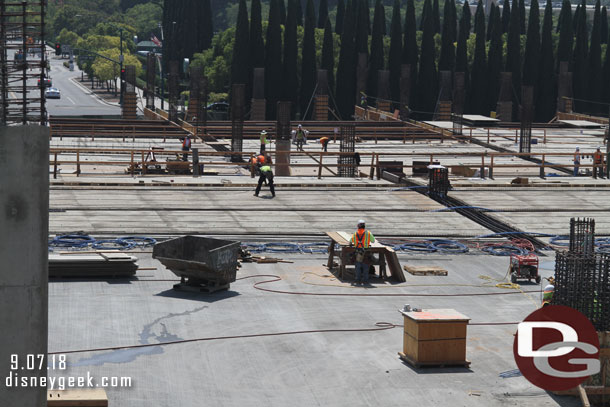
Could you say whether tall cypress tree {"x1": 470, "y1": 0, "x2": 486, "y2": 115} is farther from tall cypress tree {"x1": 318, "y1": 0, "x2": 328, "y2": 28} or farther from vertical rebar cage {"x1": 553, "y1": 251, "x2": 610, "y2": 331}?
vertical rebar cage {"x1": 553, "y1": 251, "x2": 610, "y2": 331}

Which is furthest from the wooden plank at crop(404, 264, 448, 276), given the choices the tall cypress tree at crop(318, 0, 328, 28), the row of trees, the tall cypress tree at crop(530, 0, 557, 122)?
the tall cypress tree at crop(318, 0, 328, 28)

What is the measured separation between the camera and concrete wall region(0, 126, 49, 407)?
1353 cm

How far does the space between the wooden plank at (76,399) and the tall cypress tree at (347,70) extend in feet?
258

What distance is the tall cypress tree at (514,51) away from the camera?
305 feet

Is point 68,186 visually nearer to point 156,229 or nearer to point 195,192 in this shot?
point 195,192

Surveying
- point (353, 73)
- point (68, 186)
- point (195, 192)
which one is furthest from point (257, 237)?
point (353, 73)

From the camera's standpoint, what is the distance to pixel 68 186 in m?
39.2

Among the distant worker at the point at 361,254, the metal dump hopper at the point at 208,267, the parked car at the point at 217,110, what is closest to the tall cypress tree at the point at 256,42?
the parked car at the point at 217,110

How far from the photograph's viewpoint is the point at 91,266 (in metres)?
25.1

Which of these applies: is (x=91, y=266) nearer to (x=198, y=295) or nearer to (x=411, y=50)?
A: (x=198, y=295)

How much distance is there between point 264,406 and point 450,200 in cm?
2233

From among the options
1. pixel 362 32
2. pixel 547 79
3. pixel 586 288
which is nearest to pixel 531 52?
pixel 547 79

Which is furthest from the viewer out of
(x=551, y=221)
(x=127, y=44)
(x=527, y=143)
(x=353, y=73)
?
(x=127, y=44)

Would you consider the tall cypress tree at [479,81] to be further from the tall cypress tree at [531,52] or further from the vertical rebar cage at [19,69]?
the vertical rebar cage at [19,69]
